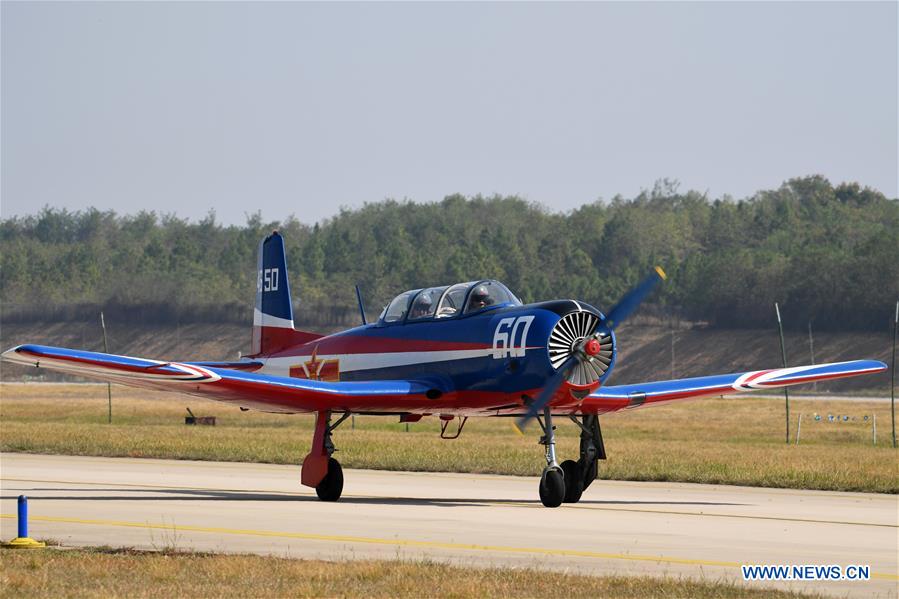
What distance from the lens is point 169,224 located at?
175 metres

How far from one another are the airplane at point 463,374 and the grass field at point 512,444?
12.0 feet

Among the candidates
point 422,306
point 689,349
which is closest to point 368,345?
point 422,306

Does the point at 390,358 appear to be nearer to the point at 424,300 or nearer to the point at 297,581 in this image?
the point at 424,300

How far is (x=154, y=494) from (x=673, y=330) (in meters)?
83.7

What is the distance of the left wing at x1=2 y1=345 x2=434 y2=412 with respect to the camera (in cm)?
1738

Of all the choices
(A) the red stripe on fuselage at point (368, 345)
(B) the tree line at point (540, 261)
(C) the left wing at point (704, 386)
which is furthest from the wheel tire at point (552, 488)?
(B) the tree line at point (540, 261)

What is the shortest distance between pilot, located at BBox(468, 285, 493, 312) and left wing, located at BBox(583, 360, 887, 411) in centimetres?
206

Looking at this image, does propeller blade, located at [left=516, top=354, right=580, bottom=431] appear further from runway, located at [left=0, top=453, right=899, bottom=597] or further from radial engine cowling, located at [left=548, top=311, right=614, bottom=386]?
runway, located at [left=0, top=453, right=899, bottom=597]

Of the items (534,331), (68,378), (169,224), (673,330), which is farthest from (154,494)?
(169,224)

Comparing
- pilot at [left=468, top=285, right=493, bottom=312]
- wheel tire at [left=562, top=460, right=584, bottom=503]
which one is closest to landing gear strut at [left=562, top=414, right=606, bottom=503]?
wheel tire at [left=562, top=460, right=584, bottom=503]

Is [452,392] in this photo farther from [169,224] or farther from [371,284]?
[169,224]

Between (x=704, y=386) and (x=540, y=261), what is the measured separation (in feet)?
335

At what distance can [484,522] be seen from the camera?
16828 mm

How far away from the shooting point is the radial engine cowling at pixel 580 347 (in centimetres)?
1872
